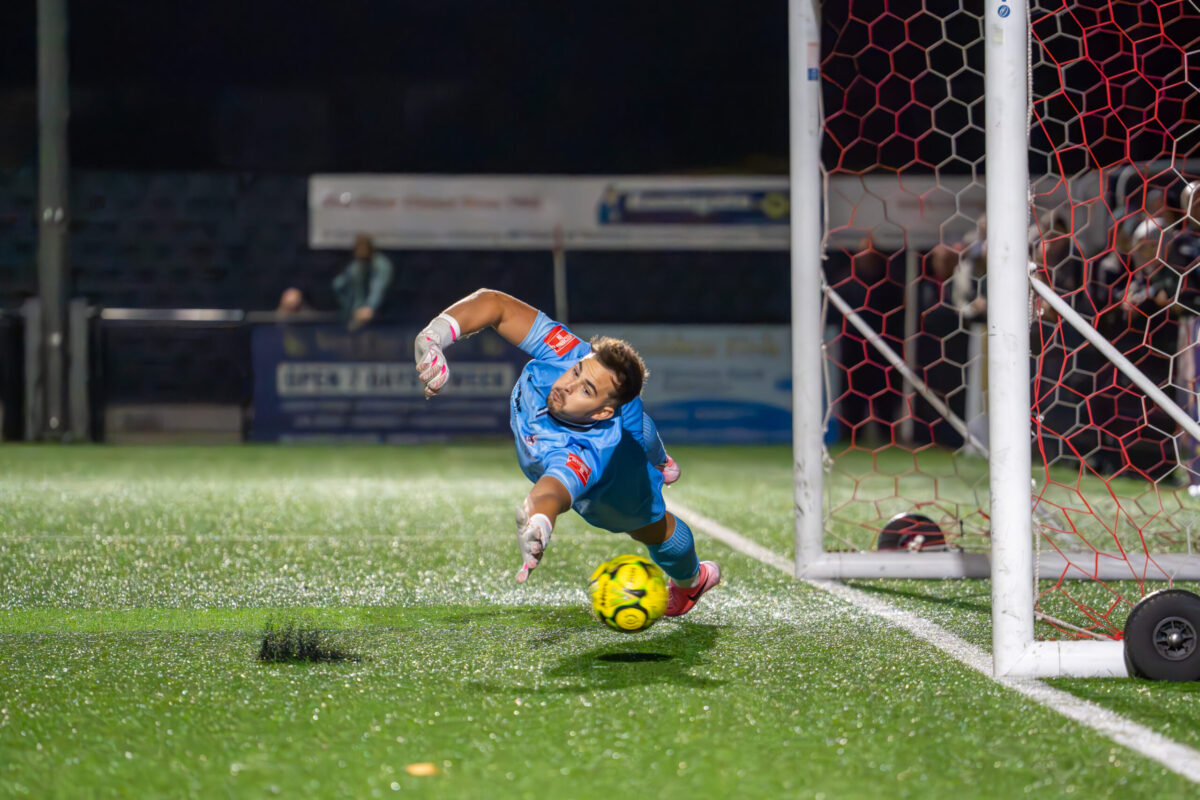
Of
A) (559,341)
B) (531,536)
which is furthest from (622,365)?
(531,536)

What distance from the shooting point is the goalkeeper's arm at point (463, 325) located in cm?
314

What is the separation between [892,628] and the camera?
3.79m

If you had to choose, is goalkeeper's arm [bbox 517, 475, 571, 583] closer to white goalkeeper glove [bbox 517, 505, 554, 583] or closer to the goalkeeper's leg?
white goalkeeper glove [bbox 517, 505, 554, 583]

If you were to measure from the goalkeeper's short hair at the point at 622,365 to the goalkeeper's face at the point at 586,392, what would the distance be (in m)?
0.01

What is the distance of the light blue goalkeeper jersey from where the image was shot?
341 cm

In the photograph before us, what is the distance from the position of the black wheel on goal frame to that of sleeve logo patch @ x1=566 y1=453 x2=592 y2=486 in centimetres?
136

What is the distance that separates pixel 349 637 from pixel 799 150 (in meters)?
2.38

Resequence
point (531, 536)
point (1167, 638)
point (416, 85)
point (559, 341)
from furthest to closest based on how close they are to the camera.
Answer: point (416, 85)
point (559, 341)
point (1167, 638)
point (531, 536)

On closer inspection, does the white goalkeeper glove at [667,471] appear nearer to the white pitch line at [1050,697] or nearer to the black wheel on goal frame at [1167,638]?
the white pitch line at [1050,697]

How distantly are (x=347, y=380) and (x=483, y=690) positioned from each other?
9.60 metres

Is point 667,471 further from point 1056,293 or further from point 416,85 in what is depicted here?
point 416,85

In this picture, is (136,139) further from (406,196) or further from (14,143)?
(406,196)

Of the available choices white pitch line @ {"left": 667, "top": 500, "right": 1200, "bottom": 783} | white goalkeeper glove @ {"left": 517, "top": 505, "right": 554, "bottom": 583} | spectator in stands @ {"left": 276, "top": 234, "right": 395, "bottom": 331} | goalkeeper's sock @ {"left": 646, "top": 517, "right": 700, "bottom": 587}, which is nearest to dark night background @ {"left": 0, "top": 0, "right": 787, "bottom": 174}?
spectator in stands @ {"left": 276, "top": 234, "right": 395, "bottom": 331}

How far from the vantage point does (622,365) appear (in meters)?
3.34
